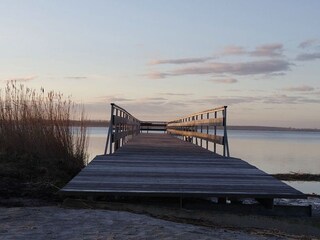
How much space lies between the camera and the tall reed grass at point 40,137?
8.79 m

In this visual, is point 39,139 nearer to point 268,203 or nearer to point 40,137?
point 40,137

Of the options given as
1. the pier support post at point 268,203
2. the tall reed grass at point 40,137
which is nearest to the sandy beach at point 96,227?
the pier support post at point 268,203

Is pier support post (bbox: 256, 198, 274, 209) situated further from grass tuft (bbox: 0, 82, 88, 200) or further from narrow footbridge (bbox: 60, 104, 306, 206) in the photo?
grass tuft (bbox: 0, 82, 88, 200)

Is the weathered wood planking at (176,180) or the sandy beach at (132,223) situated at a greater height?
the weathered wood planking at (176,180)

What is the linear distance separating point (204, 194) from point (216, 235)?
108 cm

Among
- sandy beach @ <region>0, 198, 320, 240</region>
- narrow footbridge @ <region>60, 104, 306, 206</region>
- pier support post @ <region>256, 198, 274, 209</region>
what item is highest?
narrow footbridge @ <region>60, 104, 306, 206</region>

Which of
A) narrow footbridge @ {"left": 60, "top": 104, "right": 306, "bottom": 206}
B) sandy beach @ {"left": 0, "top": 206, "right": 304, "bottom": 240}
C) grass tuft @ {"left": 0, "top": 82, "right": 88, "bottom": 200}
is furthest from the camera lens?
grass tuft @ {"left": 0, "top": 82, "right": 88, "bottom": 200}

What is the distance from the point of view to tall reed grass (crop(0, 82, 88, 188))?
879 centimetres

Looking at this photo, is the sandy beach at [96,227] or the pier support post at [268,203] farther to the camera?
the pier support post at [268,203]

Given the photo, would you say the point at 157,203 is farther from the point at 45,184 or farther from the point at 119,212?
the point at 45,184

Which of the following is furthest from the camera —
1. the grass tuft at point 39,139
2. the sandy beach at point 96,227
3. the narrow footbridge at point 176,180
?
the grass tuft at point 39,139

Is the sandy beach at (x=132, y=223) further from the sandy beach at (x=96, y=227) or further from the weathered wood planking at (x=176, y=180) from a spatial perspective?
the weathered wood planking at (x=176, y=180)

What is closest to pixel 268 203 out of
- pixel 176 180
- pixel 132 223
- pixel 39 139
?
pixel 176 180

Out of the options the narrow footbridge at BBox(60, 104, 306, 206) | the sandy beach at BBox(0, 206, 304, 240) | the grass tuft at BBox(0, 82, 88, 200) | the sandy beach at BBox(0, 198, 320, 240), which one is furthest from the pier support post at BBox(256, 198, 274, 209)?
the grass tuft at BBox(0, 82, 88, 200)
